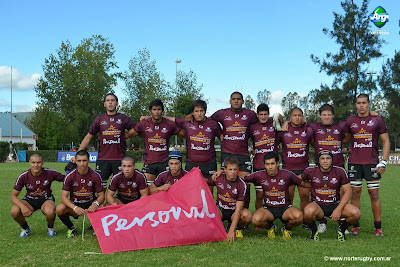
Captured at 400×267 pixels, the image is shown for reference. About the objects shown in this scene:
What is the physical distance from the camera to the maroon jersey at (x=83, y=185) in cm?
683

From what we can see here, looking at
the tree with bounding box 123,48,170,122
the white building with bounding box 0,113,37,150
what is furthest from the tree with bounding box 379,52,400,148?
the white building with bounding box 0,113,37,150

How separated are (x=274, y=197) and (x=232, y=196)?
2.38 ft

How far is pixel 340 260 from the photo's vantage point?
5.13 metres

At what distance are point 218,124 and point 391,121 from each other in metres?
42.1

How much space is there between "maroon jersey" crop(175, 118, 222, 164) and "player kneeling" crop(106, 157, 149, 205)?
1146 millimetres

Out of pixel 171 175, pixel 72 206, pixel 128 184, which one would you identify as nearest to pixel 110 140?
pixel 128 184

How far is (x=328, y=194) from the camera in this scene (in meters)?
6.65

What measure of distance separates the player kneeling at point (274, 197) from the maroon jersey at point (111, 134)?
282 cm

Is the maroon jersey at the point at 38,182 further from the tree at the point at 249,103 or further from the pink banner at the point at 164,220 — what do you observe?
the tree at the point at 249,103

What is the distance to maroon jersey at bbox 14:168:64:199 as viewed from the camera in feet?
23.0

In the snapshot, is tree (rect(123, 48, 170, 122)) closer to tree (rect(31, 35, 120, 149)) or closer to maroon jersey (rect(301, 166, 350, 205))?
tree (rect(31, 35, 120, 149))

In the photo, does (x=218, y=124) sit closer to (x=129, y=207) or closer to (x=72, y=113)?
(x=129, y=207)

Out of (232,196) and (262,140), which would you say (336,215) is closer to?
(232,196)

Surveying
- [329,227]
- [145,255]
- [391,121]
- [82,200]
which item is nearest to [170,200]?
[145,255]
